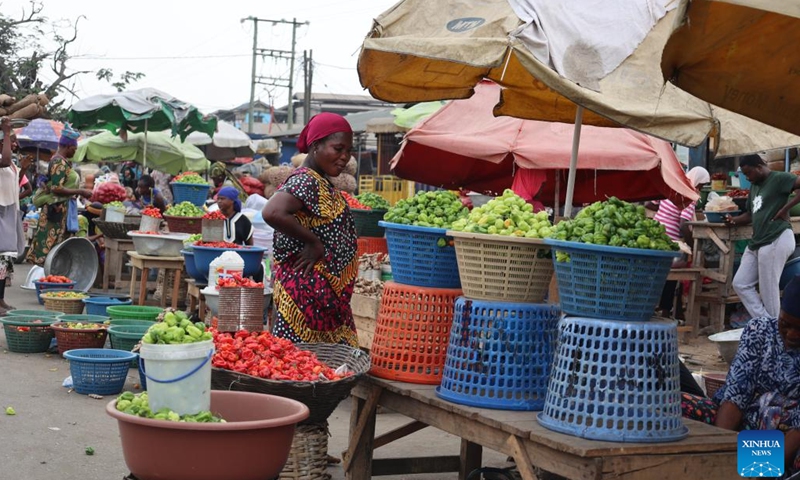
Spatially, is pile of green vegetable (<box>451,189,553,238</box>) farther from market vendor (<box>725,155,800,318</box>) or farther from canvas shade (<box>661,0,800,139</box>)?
market vendor (<box>725,155,800,318</box>)

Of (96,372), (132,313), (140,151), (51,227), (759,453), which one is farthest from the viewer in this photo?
(140,151)

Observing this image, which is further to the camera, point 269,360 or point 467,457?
point 467,457

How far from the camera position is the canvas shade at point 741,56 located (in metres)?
2.94

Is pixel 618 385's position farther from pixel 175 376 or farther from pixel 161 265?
pixel 161 265

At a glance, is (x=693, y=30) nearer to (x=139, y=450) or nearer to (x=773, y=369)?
(x=773, y=369)

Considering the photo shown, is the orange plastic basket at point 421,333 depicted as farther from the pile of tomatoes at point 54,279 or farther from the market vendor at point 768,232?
the pile of tomatoes at point 54,279

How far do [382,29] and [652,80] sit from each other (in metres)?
1.34

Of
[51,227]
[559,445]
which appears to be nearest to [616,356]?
[559,445]

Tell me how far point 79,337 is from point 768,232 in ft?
23.3

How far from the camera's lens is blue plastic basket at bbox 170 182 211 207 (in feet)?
47.6

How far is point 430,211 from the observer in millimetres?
5121

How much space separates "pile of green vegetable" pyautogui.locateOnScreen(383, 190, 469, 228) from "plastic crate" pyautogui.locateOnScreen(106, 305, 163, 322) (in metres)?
5.71

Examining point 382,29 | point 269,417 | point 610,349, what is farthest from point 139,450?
point 382,29

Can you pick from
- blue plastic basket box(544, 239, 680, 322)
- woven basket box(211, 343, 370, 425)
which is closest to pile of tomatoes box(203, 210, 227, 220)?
woven basket box(211, 343, 370, 425)
